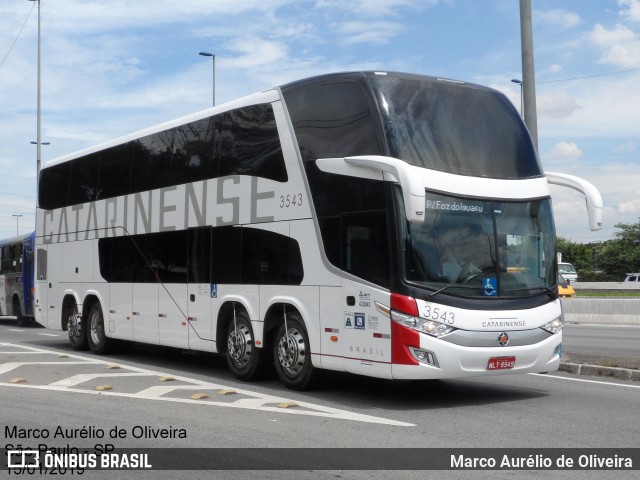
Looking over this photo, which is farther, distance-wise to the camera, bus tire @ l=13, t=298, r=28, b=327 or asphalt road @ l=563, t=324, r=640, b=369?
bus tire @ l=13, t=298, r=28, b=327

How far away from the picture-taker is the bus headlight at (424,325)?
1012cm

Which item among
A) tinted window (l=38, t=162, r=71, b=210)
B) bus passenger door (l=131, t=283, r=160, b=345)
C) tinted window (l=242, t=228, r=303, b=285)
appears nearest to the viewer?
tinted window (l=242, t=228, r=303, b=285)

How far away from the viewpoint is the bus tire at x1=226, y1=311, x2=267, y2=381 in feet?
42.1

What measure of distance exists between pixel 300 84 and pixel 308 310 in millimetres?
3077

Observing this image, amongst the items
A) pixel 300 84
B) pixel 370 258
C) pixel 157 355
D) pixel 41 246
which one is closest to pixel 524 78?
pixel 300 84

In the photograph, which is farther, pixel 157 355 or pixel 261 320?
pixel 157 355

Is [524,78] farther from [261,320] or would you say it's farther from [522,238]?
[261,320]

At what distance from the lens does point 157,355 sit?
18016 millimetres

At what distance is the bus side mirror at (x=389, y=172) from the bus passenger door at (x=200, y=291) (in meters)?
3.34

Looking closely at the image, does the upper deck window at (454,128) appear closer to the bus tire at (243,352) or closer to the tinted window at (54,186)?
the bus tire at (243,352)

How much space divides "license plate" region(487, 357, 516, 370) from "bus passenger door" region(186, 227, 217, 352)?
4.90 metres

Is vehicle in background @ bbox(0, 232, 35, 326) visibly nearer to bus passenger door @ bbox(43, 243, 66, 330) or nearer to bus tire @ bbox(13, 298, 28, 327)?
bus tire @ bbox(13, 298, 28, 327)

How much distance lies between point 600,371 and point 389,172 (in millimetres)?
5319

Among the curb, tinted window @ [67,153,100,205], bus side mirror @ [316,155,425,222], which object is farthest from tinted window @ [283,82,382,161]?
tinted window @ [67,153,100,205]
